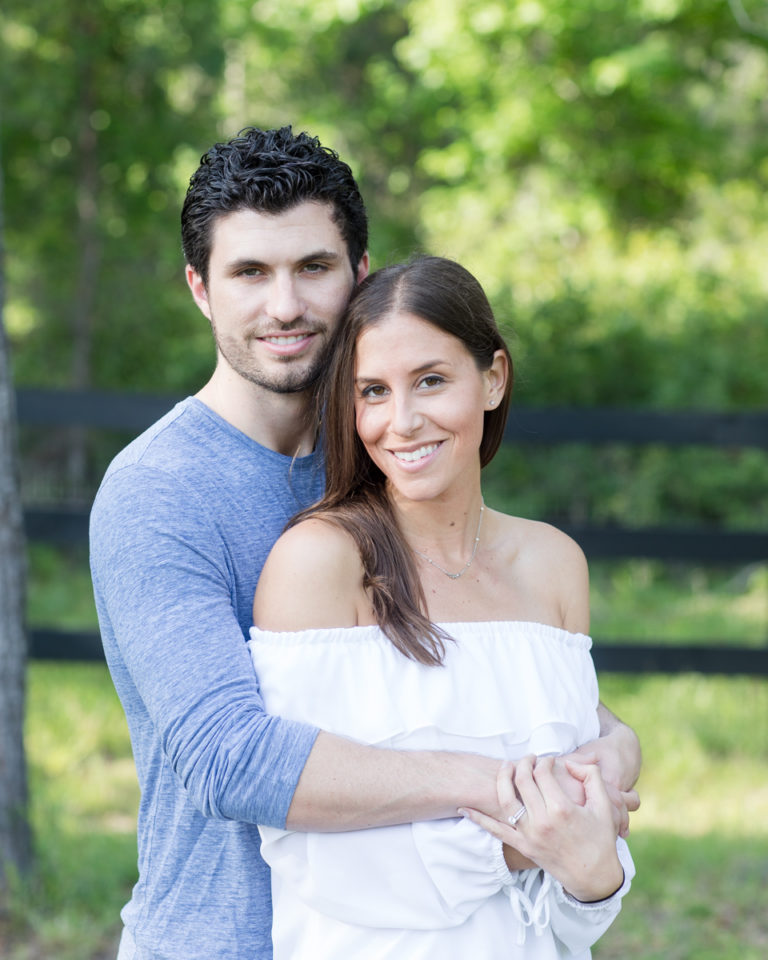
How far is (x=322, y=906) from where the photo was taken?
67.2 inches

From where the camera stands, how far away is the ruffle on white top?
1731 mm

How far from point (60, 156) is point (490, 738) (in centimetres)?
819

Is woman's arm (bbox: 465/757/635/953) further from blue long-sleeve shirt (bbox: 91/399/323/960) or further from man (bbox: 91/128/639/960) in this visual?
blue long-sleeve shirt (bbox: 91/399/323/960)

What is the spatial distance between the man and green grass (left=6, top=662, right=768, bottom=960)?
1.84 m

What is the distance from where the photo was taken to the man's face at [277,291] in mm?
2008

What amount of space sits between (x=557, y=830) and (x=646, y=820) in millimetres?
3053

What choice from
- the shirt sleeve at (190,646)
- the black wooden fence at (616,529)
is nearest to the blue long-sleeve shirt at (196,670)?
the shirt sleeve at (190,646)

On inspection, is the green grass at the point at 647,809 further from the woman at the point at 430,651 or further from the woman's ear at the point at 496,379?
the woman's ear at the point at 496,379

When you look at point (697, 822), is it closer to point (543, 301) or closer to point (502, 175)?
point (543, 301)

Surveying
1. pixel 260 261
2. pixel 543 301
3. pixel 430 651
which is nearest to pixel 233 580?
pixel 430 651

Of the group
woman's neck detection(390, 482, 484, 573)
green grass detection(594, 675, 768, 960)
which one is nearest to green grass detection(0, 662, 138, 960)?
green grass detection(594, 675, 768, 960)

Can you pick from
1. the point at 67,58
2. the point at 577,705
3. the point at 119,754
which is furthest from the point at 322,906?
the point at 67,58

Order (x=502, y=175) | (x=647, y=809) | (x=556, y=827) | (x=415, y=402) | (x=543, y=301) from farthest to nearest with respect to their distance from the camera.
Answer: (x=502, y=175)
(x=543, y=301)
(x=647, y=809)
(x=415, y=402)
(x=556, y=827)

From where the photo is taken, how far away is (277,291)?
2008mm
